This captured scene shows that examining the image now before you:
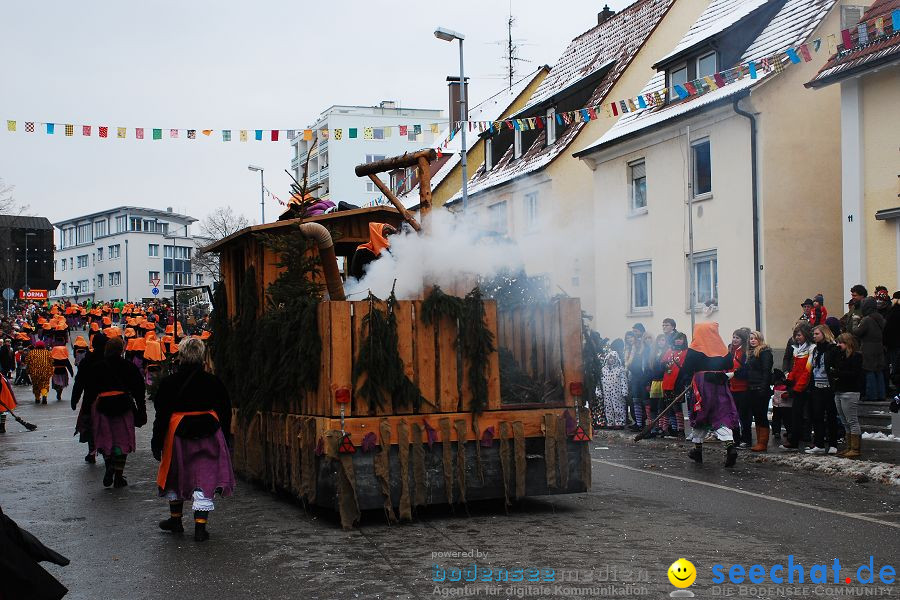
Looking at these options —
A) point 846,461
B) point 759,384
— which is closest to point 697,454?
point 759,384

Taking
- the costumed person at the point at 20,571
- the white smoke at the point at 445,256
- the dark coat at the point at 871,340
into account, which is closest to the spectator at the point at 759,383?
the dark coat at the point at 871,340

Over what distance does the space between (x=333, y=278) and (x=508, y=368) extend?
6.27 feet

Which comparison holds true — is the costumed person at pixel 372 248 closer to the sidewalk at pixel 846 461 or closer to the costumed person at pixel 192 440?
the costumed person at pixel 192 440

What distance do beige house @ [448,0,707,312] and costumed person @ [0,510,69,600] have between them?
870 inches

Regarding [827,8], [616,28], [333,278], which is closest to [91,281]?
[616,28]

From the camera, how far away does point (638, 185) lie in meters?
25.4

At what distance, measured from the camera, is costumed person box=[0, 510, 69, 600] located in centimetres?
393

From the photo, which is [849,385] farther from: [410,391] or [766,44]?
[766,44]

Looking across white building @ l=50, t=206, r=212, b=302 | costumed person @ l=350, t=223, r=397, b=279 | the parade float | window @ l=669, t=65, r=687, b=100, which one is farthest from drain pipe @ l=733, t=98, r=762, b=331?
white building @ l=50, t=206, r=212, b=302

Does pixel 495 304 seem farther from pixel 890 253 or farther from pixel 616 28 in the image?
pixel 616 28

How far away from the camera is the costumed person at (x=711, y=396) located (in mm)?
12781

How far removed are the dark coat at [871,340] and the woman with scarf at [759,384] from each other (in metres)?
1.92

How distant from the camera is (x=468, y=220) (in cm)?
986

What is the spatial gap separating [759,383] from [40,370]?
1950cm
